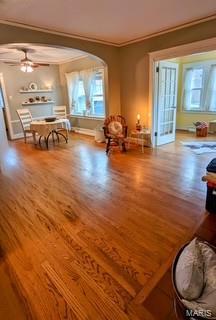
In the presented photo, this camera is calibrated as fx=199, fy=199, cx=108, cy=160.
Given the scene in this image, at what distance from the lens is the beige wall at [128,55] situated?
11.6 ft

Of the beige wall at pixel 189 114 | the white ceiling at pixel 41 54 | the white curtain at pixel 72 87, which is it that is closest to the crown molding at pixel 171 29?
the white ceiling at pixel 41 54

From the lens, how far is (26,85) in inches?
269

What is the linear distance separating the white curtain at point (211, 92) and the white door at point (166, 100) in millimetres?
1767

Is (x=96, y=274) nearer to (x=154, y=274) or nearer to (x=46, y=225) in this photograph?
(x=154, y=274)

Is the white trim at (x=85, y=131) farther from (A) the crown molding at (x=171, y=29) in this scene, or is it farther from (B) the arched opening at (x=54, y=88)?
(A) the crown molding at (x=171, y=29)

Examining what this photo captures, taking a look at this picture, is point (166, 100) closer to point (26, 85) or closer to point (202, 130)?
point (202, 130)

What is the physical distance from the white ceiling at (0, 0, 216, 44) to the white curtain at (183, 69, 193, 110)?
10.3 feet

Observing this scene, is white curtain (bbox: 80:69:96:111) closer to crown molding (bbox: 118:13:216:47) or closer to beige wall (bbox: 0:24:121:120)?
beige wall (bbox: 0:24:121:120)

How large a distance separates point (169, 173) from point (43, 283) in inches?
104

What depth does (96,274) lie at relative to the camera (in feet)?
5.31

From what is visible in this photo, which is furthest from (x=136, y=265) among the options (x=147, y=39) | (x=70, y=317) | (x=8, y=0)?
(x=147, y=39)

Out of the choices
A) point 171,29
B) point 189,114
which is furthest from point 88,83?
point 189,114

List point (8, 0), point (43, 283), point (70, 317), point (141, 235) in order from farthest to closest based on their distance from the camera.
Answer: point (8, 0) → point (141, 235) → point (43, 283) → point (70, 317)

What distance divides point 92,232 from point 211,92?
6.19 meters
